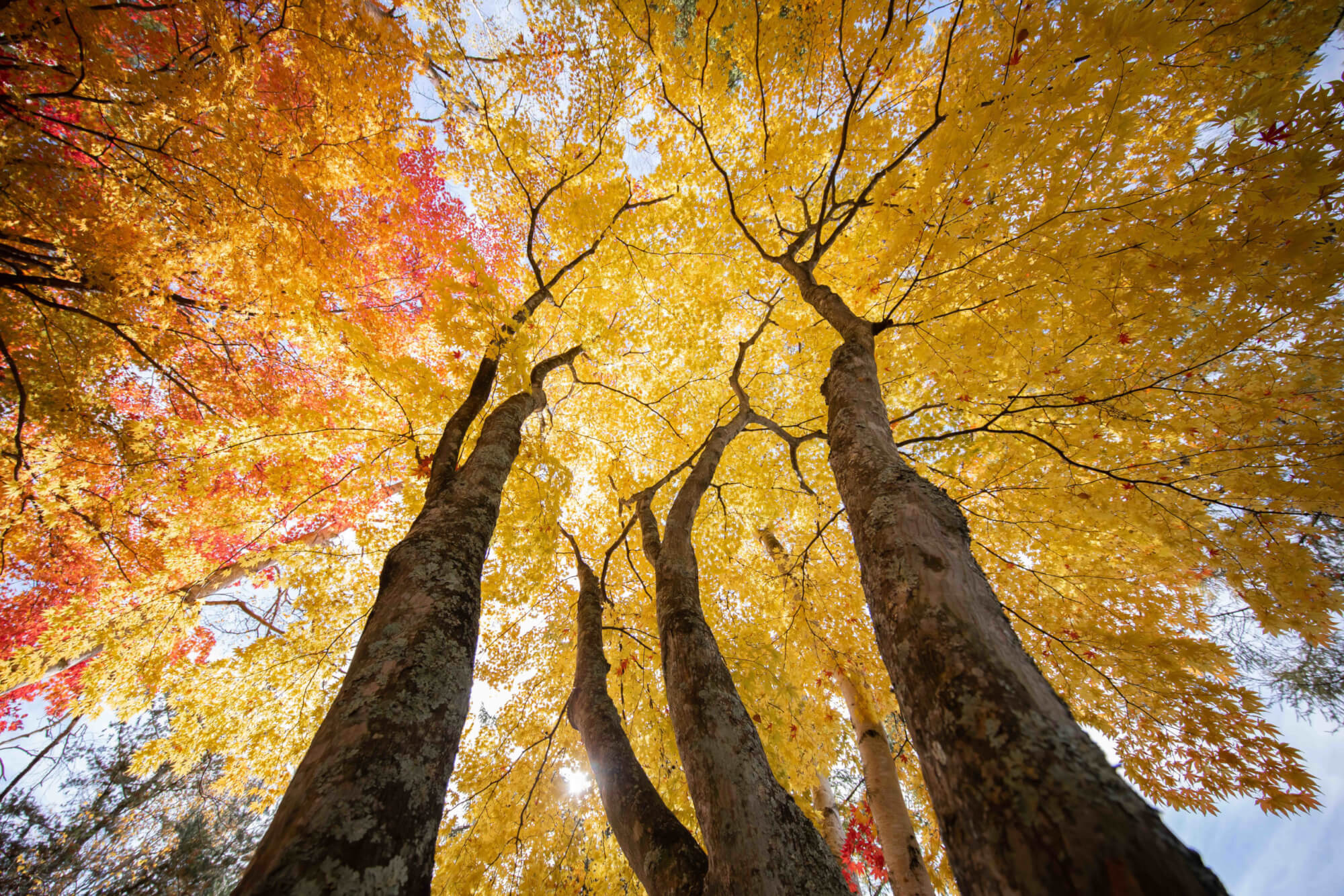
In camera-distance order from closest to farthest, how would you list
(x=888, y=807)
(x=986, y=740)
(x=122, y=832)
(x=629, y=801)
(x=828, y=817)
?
(x=986, y=740) → (x=629, y=801) → (x=888, y=807) → (x=828, y=817) → (x=122, y=832)

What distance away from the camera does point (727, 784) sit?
1974mm

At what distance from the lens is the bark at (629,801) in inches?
83.7

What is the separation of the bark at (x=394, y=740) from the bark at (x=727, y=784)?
116cm

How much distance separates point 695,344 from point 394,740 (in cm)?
530

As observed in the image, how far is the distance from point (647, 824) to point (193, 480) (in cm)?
469

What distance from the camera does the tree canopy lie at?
287cm

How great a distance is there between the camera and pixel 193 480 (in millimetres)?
3723

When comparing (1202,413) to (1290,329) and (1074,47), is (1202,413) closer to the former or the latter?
(1290,329)

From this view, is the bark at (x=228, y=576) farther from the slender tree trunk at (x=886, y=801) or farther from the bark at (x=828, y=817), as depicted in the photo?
the bark at (x=828, y=817)

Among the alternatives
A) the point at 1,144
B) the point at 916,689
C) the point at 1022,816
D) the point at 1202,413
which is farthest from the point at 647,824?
the point at 1,144

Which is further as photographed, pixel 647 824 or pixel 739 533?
pixel 739 533

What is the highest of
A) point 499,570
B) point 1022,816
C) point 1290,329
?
point 499,570

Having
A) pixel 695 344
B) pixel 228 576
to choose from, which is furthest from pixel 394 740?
pixel 228 576

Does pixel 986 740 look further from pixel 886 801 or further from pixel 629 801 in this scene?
pixel 886 801
